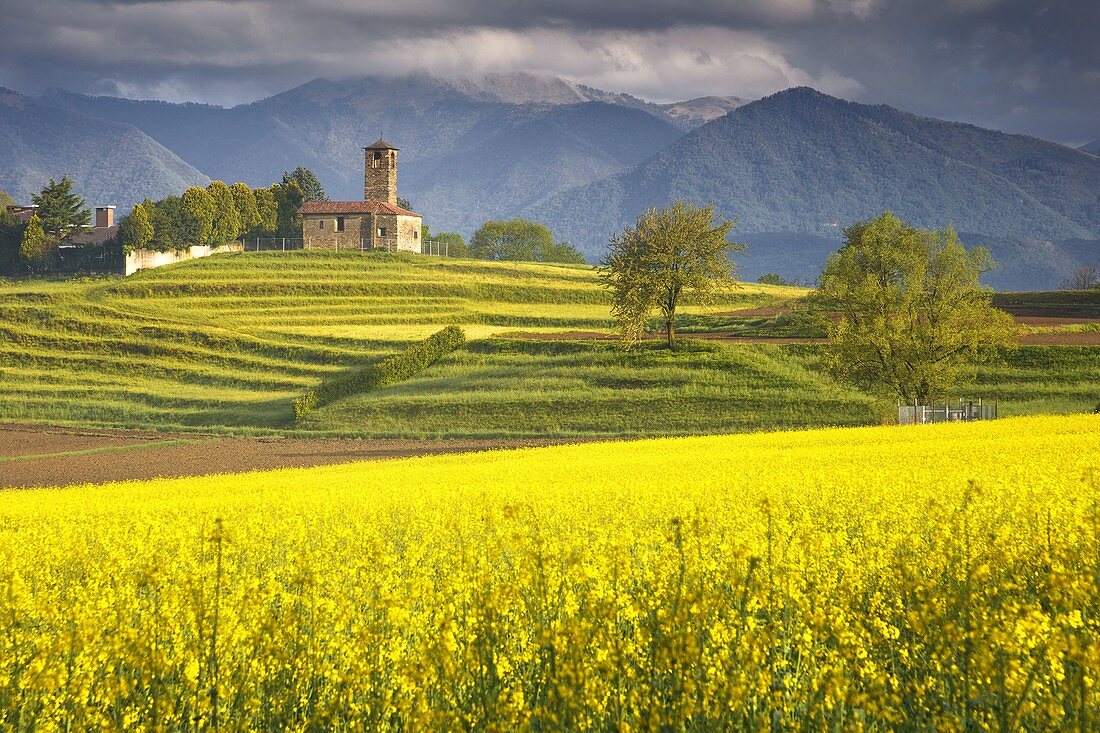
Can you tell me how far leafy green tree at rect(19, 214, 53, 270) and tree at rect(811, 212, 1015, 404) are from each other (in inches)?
3888

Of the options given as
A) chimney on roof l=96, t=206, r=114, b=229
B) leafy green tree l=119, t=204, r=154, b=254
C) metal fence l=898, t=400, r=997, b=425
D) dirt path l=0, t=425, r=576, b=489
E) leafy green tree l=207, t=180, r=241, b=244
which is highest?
chimney on roof l=96, t=206, r=114, b=229

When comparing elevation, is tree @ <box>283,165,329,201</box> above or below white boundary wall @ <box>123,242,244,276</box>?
above

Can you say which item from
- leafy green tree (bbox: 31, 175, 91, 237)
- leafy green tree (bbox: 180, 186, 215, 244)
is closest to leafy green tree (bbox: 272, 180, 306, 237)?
leafy green tree (bbox: 180, 186, 215, 244)

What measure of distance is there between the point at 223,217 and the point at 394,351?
68041 millimetres

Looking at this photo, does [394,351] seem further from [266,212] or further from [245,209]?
[266,212]

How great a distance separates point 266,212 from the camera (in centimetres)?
14225

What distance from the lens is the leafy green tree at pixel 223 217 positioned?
132875 mm

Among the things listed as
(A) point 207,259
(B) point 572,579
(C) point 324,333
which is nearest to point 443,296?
(C) point 324,333

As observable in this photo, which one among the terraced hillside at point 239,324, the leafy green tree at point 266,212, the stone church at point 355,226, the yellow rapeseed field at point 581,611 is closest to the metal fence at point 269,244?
the leafy green tree at point 266,212

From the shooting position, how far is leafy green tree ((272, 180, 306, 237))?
476 ft

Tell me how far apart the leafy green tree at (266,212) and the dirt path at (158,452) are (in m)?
86.4

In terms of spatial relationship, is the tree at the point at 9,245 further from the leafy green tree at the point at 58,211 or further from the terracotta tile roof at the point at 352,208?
the terracotta tile roof at the point at 352,208

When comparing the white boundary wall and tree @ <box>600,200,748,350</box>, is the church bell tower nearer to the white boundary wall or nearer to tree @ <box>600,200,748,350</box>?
the white boundary wall

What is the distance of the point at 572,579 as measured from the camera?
8383 millimetres
